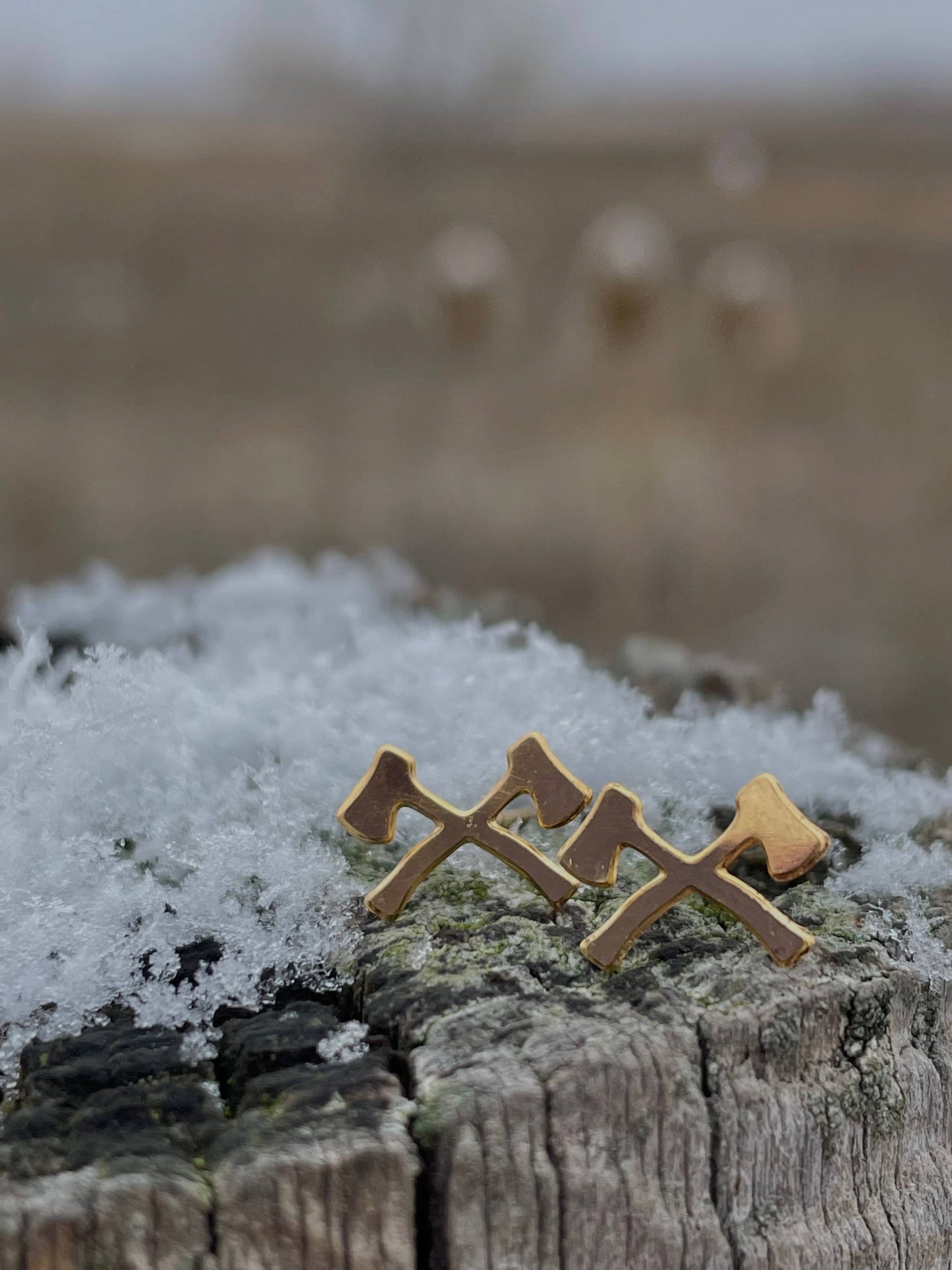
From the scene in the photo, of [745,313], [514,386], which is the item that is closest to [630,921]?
[745,313]

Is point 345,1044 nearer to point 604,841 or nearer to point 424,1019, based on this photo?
point 424,1019

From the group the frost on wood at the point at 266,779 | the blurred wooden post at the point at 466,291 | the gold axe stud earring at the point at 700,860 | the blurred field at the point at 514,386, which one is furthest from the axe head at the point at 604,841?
the blurred wooden post at the point at 466,291

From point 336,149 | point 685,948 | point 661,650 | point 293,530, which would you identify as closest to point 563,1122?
point 685,948

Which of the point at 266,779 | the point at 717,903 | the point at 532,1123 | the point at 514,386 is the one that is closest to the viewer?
the point at 532,1123

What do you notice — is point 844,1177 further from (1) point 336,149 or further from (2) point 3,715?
(1) point 336,149

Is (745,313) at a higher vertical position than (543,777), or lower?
higher

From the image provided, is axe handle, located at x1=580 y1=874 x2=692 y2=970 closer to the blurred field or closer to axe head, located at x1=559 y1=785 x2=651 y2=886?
axe head, located at x1=559 y1=785 x2=651 y2=886

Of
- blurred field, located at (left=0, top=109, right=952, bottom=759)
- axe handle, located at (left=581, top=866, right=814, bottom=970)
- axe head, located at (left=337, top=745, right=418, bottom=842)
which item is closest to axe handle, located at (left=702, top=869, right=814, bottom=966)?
axe handle, located at (left=581, top=866, right=814, bottom=970)
